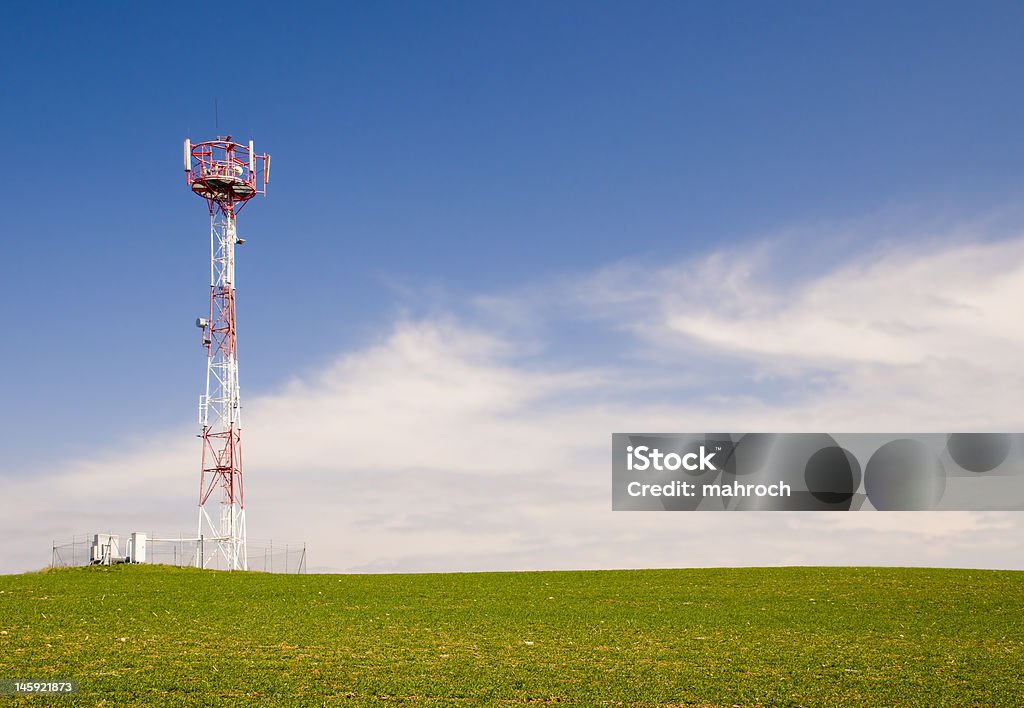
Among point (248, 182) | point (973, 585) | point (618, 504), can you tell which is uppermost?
point (248, 182)

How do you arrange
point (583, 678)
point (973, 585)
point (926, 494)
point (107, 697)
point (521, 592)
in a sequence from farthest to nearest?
1. point (926, 494)
2. point (973, 585)
3. point (521, 592)
4. point (583, 678)
5. point (107, 697)

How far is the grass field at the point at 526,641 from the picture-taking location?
17.2 meters

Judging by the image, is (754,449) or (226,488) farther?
(226,488)

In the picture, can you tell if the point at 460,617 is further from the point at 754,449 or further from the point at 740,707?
the point at 754,449

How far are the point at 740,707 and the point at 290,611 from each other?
1567 cm

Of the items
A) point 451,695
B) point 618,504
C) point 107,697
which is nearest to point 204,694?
point 107,697

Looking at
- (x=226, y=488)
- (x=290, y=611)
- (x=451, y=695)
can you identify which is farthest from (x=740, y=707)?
(x=226, y=488)

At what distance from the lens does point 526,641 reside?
2241 cm

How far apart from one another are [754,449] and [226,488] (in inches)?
1123

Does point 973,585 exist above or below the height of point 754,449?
below

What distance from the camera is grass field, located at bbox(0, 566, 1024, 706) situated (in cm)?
1716

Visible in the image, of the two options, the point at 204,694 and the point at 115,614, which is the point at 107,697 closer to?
the point at 204,694

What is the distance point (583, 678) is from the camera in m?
18.2

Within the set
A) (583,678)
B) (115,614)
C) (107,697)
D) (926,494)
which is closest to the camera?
(107,697)
